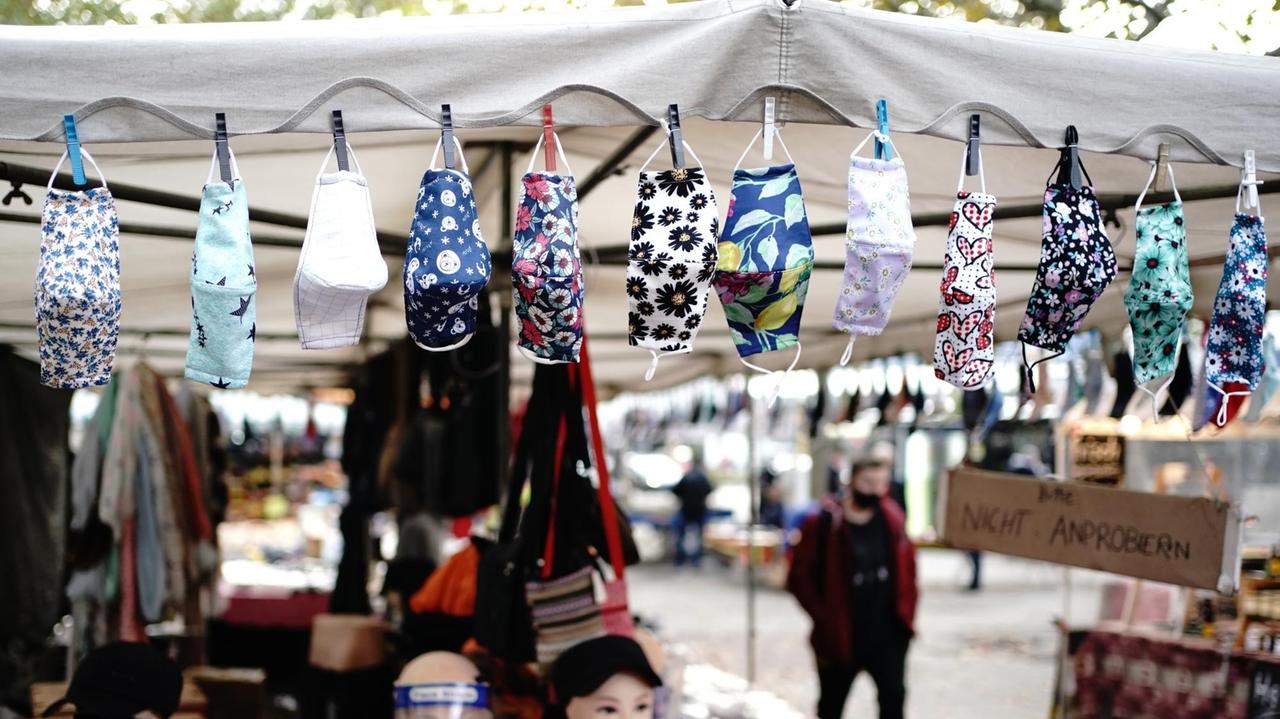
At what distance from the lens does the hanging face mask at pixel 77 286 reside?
6.06 ft

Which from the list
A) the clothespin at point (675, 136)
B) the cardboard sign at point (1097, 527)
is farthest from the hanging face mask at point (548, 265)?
the cardboard sign at point (1097, 527)

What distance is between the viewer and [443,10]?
41.3 ft

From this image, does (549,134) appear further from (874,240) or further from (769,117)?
(874,240)

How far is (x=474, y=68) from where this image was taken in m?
2.05

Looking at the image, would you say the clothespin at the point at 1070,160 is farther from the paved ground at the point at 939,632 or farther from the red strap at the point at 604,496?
the paved ground at the point at 939,632

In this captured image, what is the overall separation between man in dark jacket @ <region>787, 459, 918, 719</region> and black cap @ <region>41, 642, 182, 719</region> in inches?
129

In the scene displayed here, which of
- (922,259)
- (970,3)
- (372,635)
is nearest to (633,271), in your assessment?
(922,259)

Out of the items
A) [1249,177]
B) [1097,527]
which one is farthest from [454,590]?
[1249,177]

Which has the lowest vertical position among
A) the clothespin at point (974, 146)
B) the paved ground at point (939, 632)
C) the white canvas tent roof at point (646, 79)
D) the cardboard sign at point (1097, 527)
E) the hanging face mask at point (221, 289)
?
the paved ground at point (939, 632)

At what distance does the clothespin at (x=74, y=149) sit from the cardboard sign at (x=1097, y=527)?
9.28 ft

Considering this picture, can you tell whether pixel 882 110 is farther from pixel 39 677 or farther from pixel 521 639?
pixel 39 677

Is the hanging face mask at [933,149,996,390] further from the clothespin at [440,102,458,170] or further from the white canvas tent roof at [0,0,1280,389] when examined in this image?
the clothespin at [440,102,458,170]

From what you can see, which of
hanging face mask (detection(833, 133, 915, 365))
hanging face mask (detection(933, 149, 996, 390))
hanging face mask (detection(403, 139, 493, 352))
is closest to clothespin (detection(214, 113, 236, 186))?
hanging face mask (detection(403, 139, 493, 352))

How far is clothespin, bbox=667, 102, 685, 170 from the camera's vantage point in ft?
6.61
